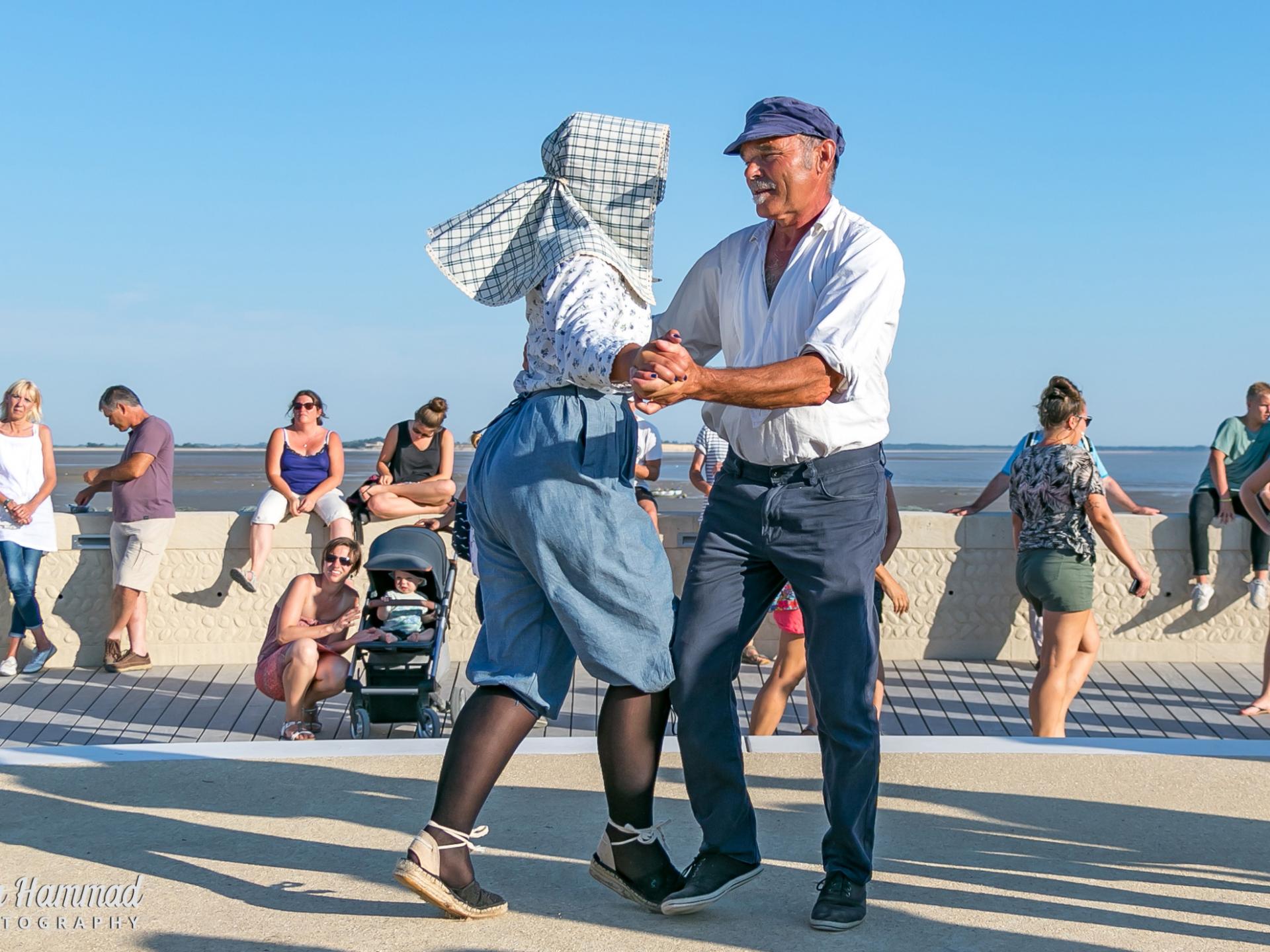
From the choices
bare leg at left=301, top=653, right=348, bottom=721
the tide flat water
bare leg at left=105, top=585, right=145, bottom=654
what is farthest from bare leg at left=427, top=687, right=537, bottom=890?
the tide flat water

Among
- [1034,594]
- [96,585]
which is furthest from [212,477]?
[1034,594]

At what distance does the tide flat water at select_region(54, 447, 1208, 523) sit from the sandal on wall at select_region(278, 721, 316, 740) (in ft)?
26.9

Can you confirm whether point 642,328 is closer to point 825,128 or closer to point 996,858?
point 825,128

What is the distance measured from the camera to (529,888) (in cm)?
331

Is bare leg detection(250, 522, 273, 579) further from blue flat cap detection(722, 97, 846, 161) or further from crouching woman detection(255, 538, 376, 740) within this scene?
blue flat cap detection(722, 97, 846, 161)

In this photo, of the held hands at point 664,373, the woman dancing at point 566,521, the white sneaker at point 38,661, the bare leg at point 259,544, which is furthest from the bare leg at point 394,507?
the held hands at point 664,373

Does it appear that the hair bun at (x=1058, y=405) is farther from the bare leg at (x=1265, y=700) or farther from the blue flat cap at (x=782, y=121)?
the blue flat cap at (x=782, y=121)

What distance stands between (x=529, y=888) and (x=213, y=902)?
0.76m

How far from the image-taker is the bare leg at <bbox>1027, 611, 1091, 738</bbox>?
5324mm

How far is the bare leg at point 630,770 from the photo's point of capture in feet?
10.4

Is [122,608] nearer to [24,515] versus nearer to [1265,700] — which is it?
[24,515]

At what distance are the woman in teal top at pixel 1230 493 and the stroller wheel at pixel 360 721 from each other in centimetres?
520

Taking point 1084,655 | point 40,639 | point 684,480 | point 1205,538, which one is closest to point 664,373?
point 1084,655

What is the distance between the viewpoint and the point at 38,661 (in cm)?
830
